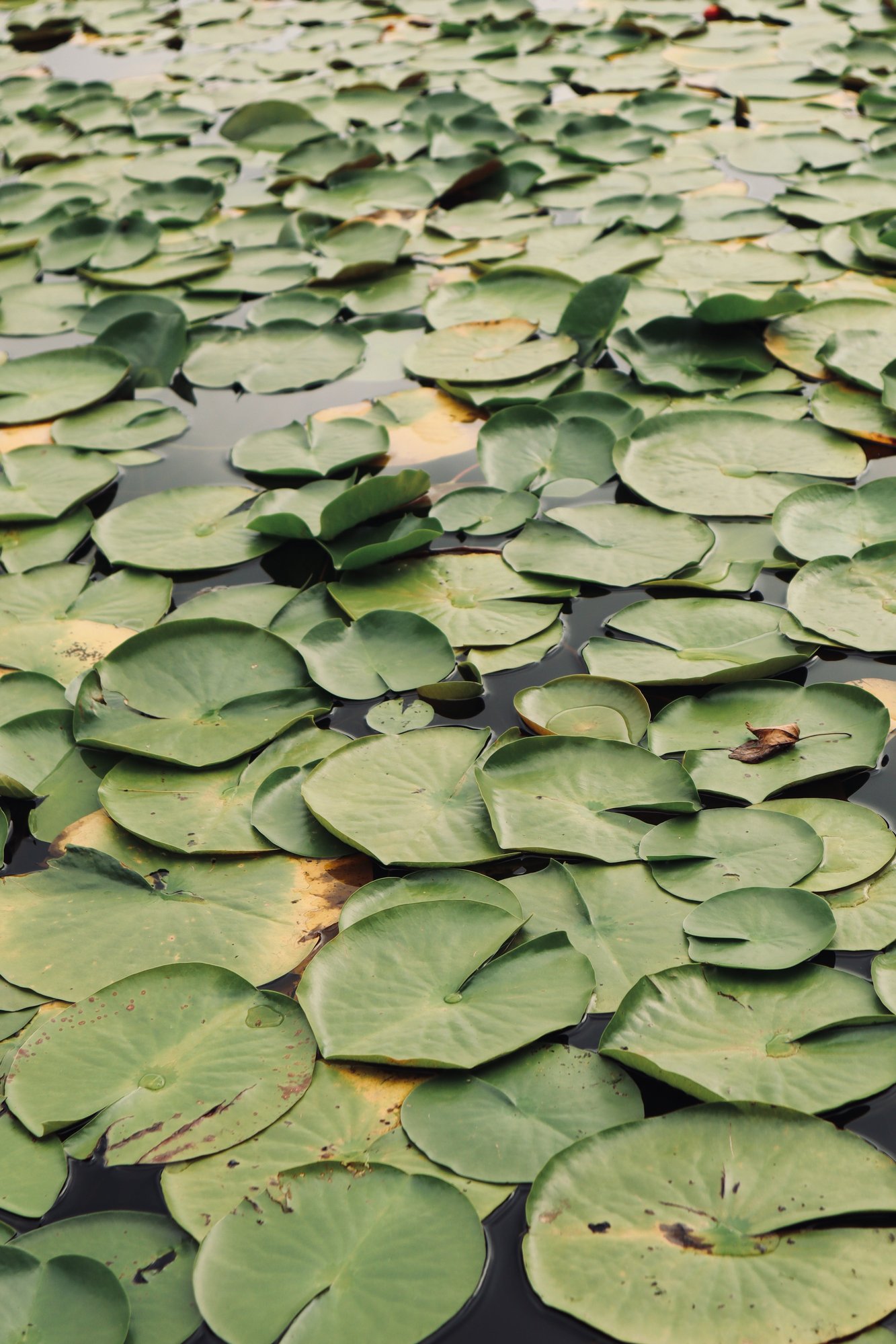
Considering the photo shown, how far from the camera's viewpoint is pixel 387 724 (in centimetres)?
169

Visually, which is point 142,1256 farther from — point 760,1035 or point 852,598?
point 852,598

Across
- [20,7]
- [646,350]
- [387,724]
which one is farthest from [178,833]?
[20,7]

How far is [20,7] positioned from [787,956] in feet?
21.9

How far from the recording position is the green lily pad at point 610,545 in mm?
1912

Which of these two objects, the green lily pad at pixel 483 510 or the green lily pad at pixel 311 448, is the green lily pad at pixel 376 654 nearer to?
the green lily pad at pixel 483 510

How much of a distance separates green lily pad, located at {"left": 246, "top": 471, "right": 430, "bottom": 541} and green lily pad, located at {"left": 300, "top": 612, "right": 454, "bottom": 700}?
264mm

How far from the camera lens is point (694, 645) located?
1753 millimetres

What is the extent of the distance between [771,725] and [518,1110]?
0.71 m

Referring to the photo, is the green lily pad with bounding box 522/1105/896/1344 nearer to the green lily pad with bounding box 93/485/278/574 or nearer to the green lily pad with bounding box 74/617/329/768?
the green lily pad with bounding box 74/617/329/768

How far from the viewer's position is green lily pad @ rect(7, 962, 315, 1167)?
3.80 feet

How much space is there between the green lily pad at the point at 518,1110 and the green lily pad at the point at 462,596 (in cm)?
78

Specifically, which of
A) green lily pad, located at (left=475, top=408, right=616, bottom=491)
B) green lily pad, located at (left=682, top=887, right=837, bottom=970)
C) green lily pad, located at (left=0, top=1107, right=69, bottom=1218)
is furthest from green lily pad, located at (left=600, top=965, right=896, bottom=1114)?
green lily pad, located at (left=475, top=408, right=616, bottom=491)

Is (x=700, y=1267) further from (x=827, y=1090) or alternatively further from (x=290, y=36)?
(x=290, y=36)

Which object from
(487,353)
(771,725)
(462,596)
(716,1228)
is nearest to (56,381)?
(487,353)
